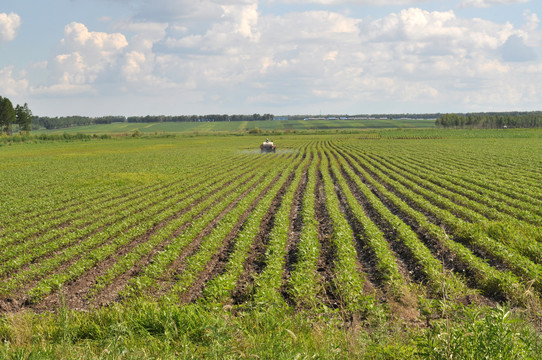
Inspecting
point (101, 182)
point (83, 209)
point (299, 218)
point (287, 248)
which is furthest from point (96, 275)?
point (101, 182)

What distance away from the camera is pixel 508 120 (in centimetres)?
19688

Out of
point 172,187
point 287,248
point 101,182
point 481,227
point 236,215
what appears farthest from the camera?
point 101,182

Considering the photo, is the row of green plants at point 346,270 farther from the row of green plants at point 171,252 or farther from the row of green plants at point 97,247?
the row of green plants at point 97,247

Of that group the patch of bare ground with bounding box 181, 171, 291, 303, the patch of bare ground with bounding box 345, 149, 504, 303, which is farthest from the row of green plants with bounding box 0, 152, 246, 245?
the patch of bare ground with bounding box 345, 149, 504, 303

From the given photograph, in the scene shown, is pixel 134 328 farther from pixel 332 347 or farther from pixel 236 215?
pixel 236 215

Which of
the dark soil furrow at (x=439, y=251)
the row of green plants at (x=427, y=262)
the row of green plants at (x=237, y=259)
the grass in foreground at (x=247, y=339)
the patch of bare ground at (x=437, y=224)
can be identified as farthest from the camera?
the patch of bare ground at (x=437, y=224)

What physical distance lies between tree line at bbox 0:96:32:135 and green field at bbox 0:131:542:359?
344 feet

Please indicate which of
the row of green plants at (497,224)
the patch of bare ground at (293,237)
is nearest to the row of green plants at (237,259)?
the patch of bare ground at (293,237)

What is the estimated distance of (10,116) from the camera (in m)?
111

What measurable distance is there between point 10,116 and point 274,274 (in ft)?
420

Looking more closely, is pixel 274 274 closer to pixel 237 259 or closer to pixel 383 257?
pixel 237 259

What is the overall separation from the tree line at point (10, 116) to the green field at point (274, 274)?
105 meters

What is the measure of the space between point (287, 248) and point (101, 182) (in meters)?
22.5

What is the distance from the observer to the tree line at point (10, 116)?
109 metres
